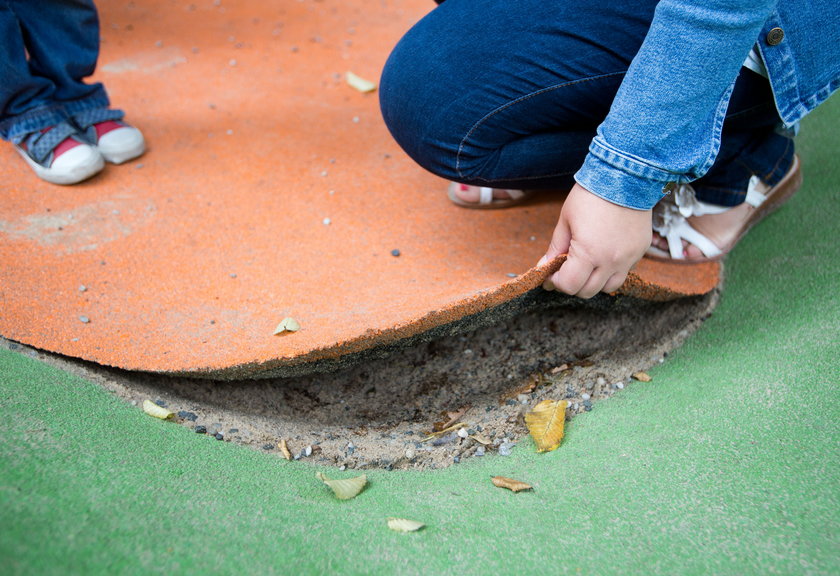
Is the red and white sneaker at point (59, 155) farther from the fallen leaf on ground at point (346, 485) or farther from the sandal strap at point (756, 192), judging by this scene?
the sandal strap at point (756, 192)

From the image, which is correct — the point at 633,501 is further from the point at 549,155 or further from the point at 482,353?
the point at 549,155

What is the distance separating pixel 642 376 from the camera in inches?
54.1

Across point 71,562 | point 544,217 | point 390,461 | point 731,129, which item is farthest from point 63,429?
point 731,129

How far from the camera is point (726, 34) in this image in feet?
3.05

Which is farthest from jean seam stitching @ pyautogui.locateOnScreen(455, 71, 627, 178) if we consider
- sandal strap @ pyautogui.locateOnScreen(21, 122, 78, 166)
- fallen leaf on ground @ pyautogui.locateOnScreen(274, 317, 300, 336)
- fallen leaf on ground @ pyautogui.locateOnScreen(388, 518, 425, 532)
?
sandal strap @ pyautogui.locateOnScreen(21, 122, 78, 166)

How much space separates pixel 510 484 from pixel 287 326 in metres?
0.57

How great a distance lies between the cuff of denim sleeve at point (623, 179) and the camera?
1020 millimetres

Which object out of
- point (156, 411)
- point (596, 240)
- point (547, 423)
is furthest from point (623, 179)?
point (156, 411)

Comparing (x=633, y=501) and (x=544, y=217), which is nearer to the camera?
(x=633, y=501)

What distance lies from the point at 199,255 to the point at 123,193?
0.39m

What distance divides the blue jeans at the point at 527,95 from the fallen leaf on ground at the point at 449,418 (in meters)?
0.53

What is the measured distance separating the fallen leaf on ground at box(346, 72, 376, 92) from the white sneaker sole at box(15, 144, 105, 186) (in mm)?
941

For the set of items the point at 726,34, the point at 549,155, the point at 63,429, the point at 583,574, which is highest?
the point at 726,34

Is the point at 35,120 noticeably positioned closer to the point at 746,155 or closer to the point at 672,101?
the point at 672,101
